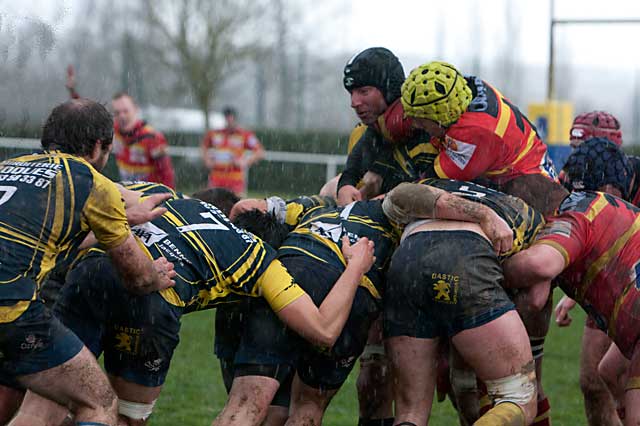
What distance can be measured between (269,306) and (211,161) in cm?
1267

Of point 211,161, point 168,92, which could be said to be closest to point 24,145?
point 211,161

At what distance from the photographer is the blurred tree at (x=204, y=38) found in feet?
99.0

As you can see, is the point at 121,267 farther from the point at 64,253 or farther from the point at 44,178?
the point at 44,178

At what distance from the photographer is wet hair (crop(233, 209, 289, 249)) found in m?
4.95

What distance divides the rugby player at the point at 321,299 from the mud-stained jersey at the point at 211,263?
172 millimetres

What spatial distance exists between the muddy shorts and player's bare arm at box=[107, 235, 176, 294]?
370 millimetres

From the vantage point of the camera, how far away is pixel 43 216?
377 cm

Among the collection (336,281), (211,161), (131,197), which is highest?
(131,197)

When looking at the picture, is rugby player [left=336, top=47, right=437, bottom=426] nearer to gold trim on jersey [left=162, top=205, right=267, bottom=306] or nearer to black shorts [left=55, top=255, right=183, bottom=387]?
gold trim on jersey [left=162, top=205, right=267, bottom=306]

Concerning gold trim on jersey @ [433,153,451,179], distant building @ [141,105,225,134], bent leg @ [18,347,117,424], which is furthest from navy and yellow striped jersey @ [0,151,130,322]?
distant building @ [141,105,225,134]

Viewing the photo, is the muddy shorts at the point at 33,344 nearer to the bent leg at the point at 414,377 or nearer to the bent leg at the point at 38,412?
the bent leg at the point at 38,412

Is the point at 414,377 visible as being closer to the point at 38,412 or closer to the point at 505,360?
the point at 505,360

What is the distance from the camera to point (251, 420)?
4.22m

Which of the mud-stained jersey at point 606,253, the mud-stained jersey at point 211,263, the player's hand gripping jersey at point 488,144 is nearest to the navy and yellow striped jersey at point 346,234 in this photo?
the mud-stained jersey at point 211,263
